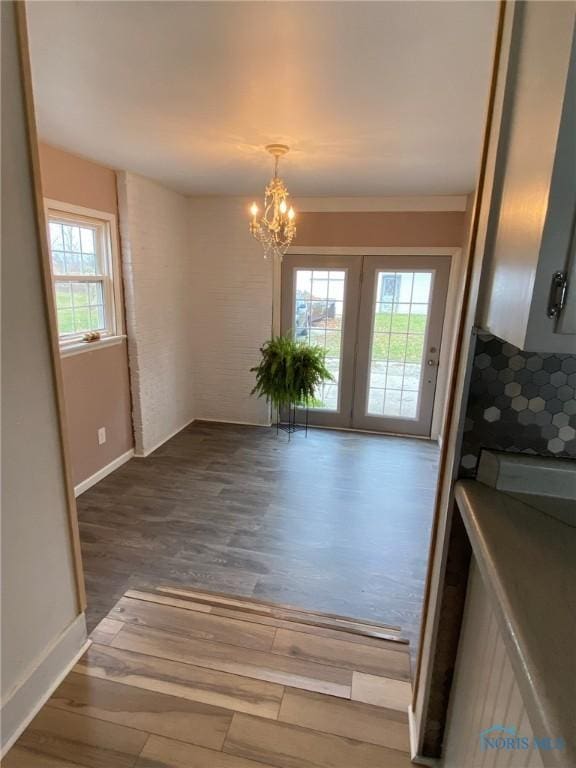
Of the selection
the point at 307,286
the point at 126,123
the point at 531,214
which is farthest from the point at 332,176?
the point at 531,214

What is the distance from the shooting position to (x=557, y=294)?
0.62 meters

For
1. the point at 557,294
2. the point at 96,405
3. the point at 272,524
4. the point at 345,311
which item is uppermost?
the point at 557,294

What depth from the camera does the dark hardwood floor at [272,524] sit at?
7.36ft

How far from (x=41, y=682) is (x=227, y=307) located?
146 inches

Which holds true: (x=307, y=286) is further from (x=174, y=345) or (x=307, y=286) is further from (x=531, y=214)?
(x=531, y=214)

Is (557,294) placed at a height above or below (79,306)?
above

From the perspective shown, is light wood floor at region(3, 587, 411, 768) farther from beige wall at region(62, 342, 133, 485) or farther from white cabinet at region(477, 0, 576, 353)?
beige wall at region(62, 342, 133, 485)

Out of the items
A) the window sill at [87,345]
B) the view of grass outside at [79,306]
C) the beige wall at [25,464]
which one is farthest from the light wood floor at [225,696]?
the view of grass outside at [79,306]

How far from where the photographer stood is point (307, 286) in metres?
4.52

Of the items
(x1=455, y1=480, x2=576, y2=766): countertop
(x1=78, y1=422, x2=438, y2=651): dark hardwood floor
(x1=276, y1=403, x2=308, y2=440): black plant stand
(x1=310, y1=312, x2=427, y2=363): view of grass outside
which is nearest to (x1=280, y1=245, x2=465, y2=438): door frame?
(x1=310, y1=312, x2=427, y2=363): view of grass outside

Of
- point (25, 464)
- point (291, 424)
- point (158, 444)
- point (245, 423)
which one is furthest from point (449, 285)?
point (25, 464)

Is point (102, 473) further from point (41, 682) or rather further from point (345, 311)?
point (345, 311)

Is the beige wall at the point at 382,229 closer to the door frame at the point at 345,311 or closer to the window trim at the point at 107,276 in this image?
the door frame at the point at 345,311

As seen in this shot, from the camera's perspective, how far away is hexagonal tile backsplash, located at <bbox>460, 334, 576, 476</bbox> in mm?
1040
